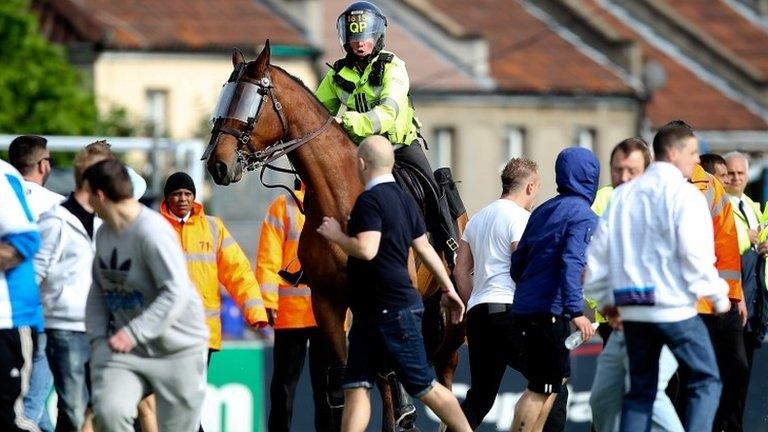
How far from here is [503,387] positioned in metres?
17.9

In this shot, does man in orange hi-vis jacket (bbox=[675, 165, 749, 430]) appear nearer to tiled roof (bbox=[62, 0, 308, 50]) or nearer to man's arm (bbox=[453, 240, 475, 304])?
man's arm (bbox=[453, 240, 475, 304])

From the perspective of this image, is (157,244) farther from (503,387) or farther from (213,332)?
(503,387)

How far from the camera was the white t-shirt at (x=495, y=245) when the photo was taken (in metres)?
13.2

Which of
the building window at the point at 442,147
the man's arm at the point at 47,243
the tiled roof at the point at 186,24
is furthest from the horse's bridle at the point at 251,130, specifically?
the building window at the point at 442,147

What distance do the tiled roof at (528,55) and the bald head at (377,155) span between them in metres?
45.1

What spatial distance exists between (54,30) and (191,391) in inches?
1566

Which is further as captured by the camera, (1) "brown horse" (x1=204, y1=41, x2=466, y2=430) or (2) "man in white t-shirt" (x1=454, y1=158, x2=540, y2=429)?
(2) "man in white t-shirt" (x1=454, y1=158, x2=540, y2=429)

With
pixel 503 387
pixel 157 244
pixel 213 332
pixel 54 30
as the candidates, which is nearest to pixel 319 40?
pixel 54 30

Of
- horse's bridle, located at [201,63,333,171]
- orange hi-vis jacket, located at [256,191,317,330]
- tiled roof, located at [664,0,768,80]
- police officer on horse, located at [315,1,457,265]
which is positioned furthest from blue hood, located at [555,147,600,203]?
tiled roof, located at [664,0,768,80]

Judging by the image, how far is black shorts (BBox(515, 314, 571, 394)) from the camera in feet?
41.6

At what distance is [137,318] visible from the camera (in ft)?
34.9

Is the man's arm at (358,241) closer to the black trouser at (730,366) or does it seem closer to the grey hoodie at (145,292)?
the grey hoodie at (145,292)

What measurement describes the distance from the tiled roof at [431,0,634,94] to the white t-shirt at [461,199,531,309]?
43763mm

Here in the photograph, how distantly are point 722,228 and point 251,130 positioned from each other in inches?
125
